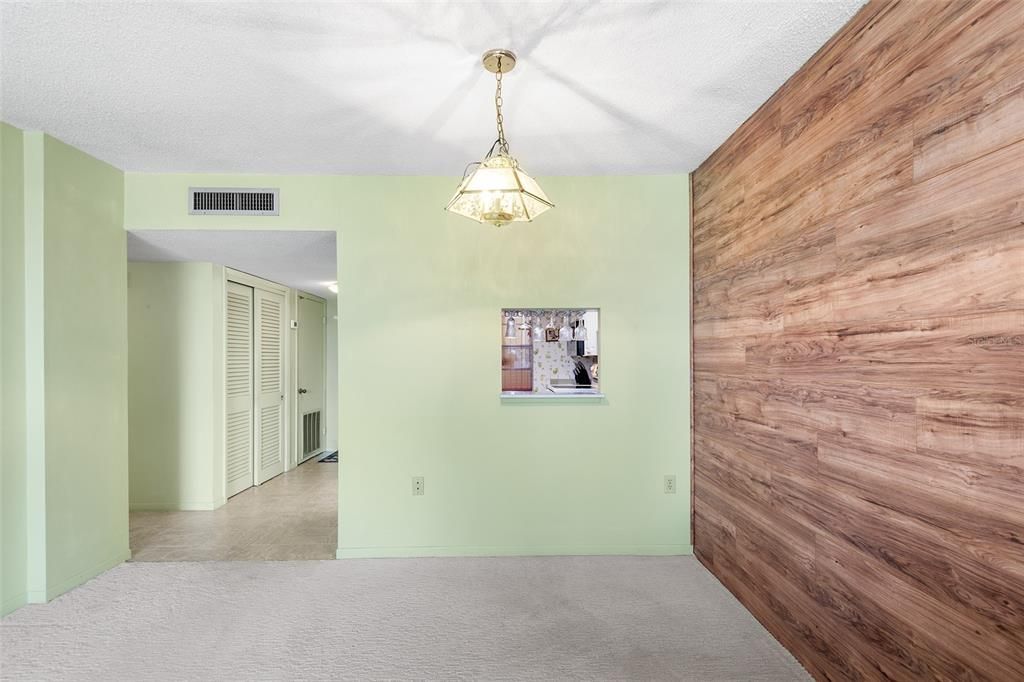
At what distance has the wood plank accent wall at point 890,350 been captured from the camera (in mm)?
1229

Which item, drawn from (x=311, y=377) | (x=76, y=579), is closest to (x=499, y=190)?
(x=76, y=579)

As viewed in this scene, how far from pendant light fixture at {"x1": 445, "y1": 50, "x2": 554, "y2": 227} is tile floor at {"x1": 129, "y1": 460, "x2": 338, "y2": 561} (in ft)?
8.08

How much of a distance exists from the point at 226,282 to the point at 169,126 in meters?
2.00

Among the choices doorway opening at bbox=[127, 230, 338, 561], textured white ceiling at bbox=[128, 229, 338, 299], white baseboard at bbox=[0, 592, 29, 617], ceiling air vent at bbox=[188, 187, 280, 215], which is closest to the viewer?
white baseboard at bbox=[0, 592, 29, 617]

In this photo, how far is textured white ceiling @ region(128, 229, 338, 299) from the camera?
10.4 ft

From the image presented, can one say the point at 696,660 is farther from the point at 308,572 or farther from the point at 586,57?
the point at 586,57

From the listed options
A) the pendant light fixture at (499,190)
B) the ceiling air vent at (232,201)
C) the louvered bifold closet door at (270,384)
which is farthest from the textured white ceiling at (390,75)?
the louvered bifold closet door at (270,384)

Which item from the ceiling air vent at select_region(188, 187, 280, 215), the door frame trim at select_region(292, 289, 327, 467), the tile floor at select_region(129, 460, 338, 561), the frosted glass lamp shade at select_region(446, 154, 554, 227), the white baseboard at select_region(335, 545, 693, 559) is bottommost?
the tile floor at select_region(129, 460, 338, 561)

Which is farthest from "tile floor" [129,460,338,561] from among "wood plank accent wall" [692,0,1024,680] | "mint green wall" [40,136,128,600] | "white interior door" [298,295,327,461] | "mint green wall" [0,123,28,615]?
"wood plank accent wall" [692,0,1024,680]

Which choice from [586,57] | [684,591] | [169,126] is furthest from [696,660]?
[169,126]

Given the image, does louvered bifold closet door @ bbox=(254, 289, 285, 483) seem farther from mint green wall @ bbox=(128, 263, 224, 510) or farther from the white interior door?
mint green wall @ bbox=(128, 263, 224, 510)

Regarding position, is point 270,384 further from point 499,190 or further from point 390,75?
point 499,190

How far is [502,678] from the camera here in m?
1.96

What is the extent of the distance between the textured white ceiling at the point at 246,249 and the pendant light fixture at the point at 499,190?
168cm
